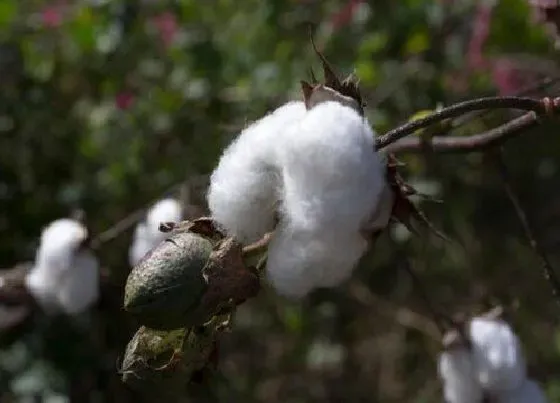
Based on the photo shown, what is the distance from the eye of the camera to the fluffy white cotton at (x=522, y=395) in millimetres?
1118

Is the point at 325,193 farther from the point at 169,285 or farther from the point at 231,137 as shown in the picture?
the point at 231,137

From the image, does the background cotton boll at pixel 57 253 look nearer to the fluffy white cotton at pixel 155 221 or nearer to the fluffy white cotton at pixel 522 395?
the fluffy white cotton at pixel 155 221

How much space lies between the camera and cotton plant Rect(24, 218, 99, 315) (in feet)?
4.66

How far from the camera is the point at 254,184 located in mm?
775

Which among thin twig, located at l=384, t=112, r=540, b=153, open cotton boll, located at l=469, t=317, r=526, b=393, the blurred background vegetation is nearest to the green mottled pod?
thin twig, located at l=384, t=112, r=540, b=153

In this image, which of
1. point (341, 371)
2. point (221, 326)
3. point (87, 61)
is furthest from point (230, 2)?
point (221, 326)

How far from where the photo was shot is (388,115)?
5.64 ft

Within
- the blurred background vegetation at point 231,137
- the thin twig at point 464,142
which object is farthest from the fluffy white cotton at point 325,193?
the blurred background vegetation at point 231,137

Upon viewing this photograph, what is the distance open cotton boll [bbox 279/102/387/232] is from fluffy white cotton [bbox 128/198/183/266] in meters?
0.61

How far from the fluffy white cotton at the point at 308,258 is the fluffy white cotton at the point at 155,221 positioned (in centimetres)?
57

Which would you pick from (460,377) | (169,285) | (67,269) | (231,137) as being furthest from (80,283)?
(169,285)

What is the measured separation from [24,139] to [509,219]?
1.05 meters

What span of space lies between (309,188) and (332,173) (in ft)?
0.07

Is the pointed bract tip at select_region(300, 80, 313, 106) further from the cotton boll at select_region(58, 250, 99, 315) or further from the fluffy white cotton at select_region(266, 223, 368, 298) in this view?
the cotton boll at select_region(58, 250, 99, 315)
